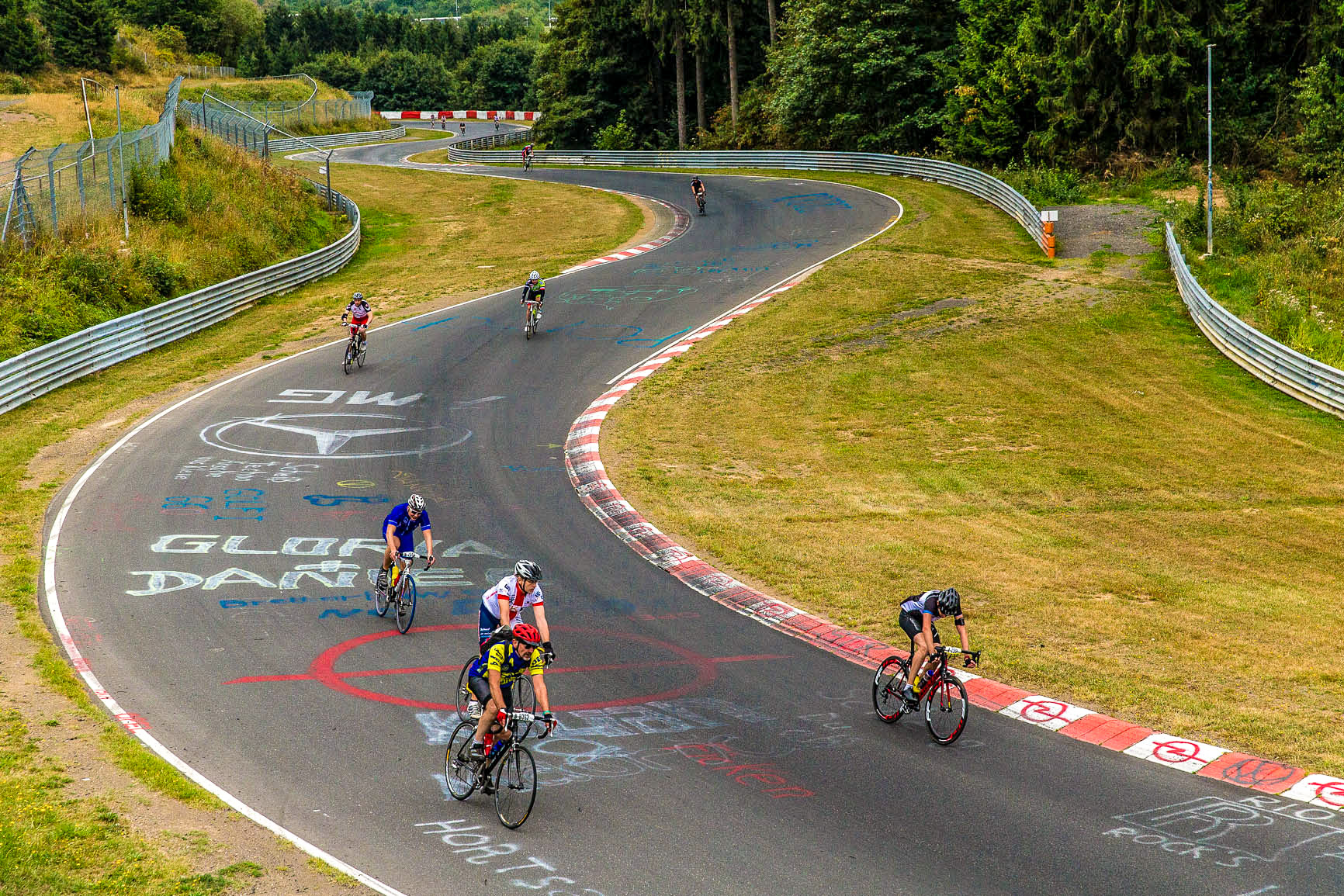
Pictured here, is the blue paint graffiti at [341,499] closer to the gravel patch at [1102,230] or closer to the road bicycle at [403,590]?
the road bicycle at [403,590]

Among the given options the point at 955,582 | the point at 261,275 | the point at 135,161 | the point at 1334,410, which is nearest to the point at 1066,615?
the point at 955,582

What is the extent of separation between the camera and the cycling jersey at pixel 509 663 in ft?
35.1

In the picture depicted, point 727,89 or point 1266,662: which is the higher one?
point 727,89

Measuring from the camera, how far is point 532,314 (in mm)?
33781

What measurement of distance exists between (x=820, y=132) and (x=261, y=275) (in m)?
41.5

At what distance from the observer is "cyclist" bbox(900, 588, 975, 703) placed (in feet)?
40.5

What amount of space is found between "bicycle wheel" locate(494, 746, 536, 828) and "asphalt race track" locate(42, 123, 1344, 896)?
0.75 feet

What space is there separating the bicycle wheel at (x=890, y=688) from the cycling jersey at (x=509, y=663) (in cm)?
437

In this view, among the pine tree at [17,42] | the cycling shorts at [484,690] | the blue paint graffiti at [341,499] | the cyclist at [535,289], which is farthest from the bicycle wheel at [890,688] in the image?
the pine tree at [17,42]

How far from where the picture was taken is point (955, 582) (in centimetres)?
1762

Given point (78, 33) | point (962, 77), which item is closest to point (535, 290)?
point (962, 77)

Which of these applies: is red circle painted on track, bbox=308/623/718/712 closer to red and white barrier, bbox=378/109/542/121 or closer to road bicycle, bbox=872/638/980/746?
road bicycle, bbox=872/638/980/746

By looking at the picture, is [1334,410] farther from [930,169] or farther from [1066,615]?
[930,169]

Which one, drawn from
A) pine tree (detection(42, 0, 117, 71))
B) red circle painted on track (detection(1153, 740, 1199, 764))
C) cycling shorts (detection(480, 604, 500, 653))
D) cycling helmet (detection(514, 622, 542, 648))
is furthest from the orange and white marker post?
pine tree (detection(42, 0, 117, 71))
